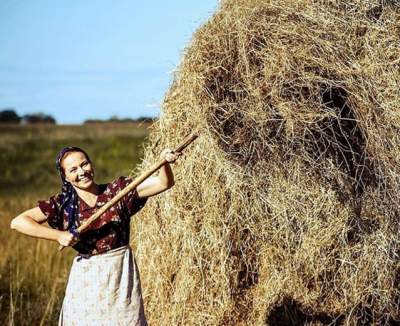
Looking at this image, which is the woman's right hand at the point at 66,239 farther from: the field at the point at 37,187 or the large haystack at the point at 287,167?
the field at the point at 37,187

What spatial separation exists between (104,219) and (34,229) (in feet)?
1.21

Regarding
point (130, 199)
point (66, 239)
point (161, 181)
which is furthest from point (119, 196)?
point (66, 239)

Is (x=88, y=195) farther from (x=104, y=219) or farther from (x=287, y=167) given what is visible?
(x=287, y=167)

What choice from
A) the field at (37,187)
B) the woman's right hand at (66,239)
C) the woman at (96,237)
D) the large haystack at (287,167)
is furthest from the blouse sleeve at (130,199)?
the field at (37,187)

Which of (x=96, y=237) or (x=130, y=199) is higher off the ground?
(x=130, y=199)

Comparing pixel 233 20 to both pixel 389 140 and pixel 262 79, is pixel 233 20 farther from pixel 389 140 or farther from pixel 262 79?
pixel 389 140

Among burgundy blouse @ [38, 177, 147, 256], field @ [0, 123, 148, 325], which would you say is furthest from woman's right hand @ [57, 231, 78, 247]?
field @ [0, 123, 148, 325]

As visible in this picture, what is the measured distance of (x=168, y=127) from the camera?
5.41 m

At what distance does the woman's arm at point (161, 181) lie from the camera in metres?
4.04

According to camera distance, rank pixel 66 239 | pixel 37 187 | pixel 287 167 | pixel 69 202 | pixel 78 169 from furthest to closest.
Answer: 1. pixel 37 187
2. pixel 287 167
3. pixel 69 202
4. pixel 78 169
5. pixel 66 239

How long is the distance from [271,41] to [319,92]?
0.42m

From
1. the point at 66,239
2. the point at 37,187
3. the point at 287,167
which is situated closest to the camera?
the point at 66,239

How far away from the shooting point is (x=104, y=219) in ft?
13.6

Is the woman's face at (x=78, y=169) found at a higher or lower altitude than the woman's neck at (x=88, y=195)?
higher
